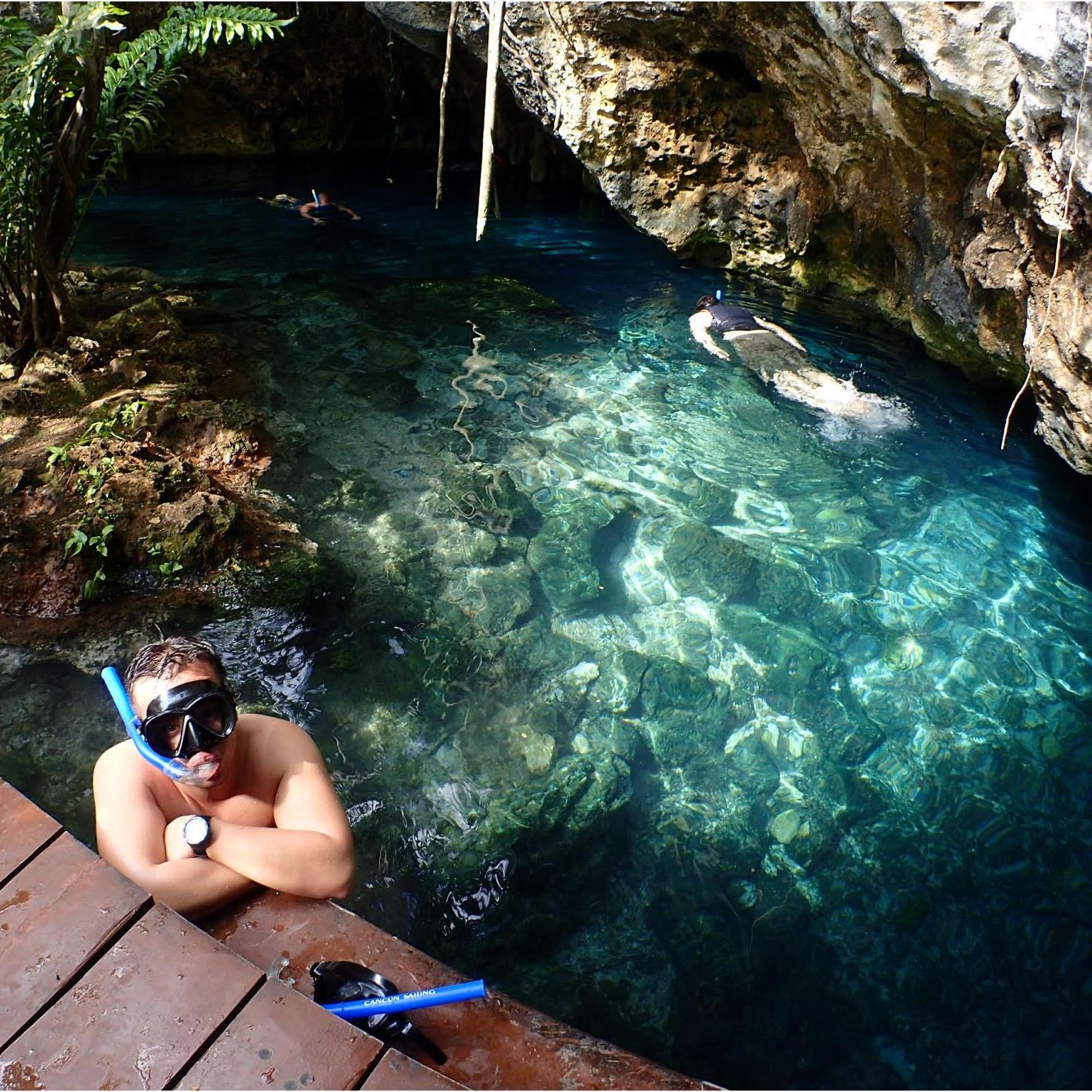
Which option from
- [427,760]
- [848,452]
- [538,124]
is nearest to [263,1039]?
[427,760]

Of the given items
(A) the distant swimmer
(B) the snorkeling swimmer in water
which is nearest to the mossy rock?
(A) the distant swimmer

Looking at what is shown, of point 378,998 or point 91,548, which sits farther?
point 91,548

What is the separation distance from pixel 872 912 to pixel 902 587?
84.4 inches

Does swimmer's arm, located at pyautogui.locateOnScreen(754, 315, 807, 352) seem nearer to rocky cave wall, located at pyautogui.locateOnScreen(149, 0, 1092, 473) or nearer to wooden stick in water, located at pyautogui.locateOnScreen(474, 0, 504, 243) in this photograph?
rocky cave wall, located at pyautogui.locateOnScreen(149, 0, 1092, 473)

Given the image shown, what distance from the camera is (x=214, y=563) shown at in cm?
462

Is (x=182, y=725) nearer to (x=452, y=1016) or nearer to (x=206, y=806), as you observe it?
(x=206, y=806)

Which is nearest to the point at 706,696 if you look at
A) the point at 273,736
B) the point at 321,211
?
the point at 273,736

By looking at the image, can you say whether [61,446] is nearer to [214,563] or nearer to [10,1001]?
[214,563]

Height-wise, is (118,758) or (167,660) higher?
(167,660)

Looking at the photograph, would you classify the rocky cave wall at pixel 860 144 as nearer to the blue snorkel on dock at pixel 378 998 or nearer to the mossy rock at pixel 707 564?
the mossy rock at pixel 707 564

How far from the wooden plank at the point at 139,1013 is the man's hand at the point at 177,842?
0.26 metres

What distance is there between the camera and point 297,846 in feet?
7.26

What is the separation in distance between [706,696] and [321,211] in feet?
32.6

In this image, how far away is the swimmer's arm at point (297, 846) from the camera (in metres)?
2.16
